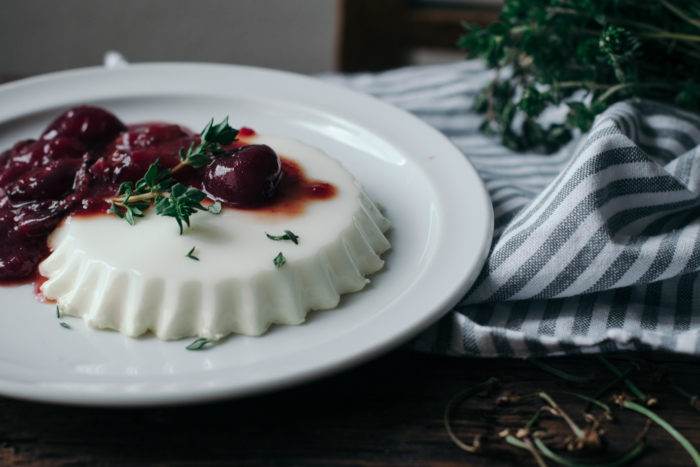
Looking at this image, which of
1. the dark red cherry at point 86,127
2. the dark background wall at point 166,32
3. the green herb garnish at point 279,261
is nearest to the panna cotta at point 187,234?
the green herb garnish at point 279,261

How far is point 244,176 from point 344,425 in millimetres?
929

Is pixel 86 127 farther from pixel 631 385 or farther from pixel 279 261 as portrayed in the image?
pixel 631 385

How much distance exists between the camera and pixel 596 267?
79.0 inches

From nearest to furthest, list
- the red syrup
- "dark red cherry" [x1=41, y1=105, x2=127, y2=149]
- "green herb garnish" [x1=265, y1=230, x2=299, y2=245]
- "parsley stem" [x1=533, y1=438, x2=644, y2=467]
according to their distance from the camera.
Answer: "parsley stem" [x1=533, y1=438, x2=644, y2=467] < "green herb garnish" [x1=265, y1=230, x2=299, y2=245] < the red syrup < "dark red cherry" [x1=41, y1=105, x2=127, y2=149]

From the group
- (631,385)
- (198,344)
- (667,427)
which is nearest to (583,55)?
(631,385)

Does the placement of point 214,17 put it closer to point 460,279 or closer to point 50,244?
point 50,244

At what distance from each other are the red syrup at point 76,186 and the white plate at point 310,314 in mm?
200

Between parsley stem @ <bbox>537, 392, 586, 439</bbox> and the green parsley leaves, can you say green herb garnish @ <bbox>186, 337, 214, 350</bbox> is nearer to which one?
the green parsley leaves

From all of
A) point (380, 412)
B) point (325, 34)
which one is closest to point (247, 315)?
point (380, 412)

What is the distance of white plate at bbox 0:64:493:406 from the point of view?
1644 millimetres

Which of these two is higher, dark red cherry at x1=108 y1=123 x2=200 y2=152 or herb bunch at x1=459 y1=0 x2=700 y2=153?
herb bunch at x1=459 y1=0 x2=700 y2=153

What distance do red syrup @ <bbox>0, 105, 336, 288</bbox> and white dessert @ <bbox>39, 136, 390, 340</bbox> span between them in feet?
0.17

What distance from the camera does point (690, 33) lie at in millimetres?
2809

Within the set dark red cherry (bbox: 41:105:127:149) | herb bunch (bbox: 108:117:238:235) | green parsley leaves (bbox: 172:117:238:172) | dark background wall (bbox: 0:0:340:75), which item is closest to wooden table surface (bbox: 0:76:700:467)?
herb bunch (bbox: 108:117:238:235)
